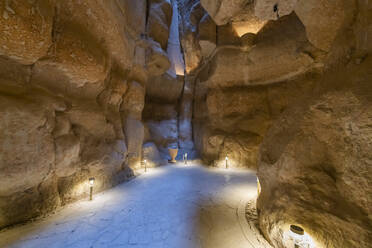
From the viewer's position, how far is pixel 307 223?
2.53 metres

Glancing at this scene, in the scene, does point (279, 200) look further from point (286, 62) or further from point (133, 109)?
point (286, 62)

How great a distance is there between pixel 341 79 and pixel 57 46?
6942 millimetres

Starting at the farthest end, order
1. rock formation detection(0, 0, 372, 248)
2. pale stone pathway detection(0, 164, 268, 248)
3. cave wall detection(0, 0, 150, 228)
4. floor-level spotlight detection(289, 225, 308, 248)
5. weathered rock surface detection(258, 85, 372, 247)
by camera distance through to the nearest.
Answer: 1. cave wall detection(0, 0, 150, 228)
2. pale stone pathway detection(0, 164, 268, 248)
3. rock formation detection(0, 0, 372, 248)
4. floor-level spotlight detection(289, 225, 308, 248)
5. weathered rock surface detection(258, 85, 372, 247)

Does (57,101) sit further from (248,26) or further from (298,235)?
(248,26)

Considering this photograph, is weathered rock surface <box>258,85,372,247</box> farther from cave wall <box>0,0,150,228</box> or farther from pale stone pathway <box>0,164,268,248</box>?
cave wall <box>0,0,150,228</box>

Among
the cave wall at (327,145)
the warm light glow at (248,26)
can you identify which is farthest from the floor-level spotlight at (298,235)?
the warm light glow at (248,26)

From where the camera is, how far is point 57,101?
4715mm

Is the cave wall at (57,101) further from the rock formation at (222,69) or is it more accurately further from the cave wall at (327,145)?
the cave wall at (327,145)

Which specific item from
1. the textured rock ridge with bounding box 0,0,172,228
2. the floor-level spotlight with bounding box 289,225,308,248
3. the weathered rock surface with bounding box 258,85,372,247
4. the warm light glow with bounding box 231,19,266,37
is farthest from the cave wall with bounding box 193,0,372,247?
the textured rock ridge with bounding box 0,0,172,228

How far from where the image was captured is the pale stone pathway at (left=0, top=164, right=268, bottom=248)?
10.4 feet

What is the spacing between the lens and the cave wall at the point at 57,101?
3.49m

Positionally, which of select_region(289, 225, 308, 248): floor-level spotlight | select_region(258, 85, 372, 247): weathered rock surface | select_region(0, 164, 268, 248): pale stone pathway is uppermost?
select_region(258, 85, 372, 247): weathered rock surface

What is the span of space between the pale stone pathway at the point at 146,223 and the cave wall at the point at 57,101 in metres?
0.80

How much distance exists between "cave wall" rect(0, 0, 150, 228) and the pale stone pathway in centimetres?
80
